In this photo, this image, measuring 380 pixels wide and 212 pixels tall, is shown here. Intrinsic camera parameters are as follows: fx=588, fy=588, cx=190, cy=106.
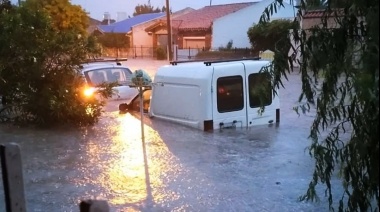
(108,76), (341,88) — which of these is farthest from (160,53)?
(341,88)

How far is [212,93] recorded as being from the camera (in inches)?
489

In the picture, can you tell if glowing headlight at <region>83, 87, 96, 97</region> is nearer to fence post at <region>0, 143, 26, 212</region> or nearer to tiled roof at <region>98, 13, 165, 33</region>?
fence post at <region>0, 143, 26, 212</region>

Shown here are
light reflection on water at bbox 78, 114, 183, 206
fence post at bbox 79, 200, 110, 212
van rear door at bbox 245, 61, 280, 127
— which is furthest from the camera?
van rear door at bbox 245, 61, 280, 127

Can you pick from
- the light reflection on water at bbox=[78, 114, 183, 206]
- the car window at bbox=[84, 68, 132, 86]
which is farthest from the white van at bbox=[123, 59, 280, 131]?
the car window at bbox=[84, 68, 132, 86]

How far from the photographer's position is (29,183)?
8.46 metres

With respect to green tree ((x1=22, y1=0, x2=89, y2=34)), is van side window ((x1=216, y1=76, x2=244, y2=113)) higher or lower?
lower

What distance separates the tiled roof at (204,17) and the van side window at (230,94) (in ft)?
128

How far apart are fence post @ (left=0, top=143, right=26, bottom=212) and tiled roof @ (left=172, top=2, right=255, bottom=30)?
47.8 m

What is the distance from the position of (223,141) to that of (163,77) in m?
2.56

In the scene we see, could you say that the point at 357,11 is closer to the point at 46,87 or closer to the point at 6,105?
the point at 46,87

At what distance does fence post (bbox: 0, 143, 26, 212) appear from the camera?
4062 mm

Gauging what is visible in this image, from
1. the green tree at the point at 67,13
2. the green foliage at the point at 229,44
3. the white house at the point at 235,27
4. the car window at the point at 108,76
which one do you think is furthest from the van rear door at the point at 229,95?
the green foliage at the point at 229,44

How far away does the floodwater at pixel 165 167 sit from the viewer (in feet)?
24.8

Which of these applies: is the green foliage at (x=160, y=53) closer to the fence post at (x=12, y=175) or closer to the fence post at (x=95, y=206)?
the fence post at (x=12, y=175)
